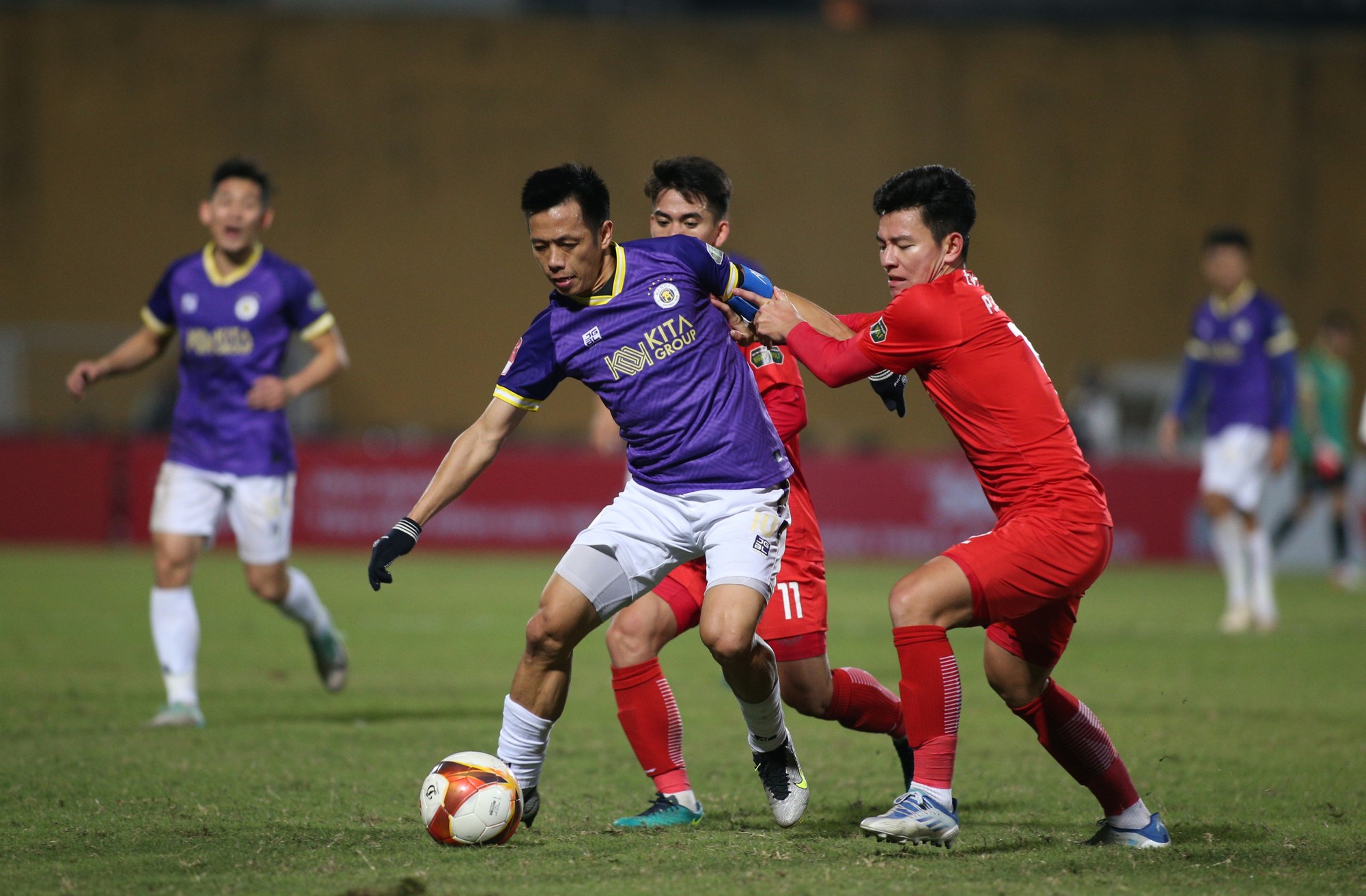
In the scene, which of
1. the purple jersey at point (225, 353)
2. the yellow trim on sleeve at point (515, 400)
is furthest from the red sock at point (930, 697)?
the purple jersey at point (225, 353)

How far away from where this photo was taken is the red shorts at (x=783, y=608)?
5.39 metres

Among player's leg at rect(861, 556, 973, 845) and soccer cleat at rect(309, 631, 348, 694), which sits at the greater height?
player's leg at rect(861, 556, 973, 845)

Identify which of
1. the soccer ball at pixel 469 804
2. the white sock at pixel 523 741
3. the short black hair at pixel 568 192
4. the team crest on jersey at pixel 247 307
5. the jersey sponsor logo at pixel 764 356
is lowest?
the soccer ball at pixel 469 804

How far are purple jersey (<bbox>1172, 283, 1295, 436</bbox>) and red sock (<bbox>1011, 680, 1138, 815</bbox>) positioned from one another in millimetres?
7429

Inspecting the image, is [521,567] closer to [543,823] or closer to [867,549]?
[867,549]

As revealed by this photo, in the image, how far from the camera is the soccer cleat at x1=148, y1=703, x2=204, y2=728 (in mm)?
7113

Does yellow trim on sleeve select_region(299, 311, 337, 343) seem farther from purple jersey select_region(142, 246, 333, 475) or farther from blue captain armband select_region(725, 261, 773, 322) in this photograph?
blue captain armband select_region(725, 261, 773, 322)

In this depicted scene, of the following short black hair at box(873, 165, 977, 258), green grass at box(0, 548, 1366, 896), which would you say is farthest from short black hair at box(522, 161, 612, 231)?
green grass at box(0, 548, 1366, 896)

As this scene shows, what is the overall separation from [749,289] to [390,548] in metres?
1.48

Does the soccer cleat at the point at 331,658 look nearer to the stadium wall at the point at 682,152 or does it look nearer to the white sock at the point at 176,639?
the white sock at the point at 176,639

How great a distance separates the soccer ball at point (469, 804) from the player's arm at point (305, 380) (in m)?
3.25

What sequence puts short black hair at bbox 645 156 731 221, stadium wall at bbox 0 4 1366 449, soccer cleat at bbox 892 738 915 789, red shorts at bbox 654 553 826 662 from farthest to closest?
stadium wall at bbox 0 4 1366 449, short black hair at bbox 645 156 731 221, soccer cleat at bbox 892 738 915 789, red shorts at bbox 654 553 826 662

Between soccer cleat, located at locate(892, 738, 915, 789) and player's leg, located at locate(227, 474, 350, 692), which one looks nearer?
soccer cleat, located at locate(892, 738, 915, 789)

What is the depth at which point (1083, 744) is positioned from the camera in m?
4.75
